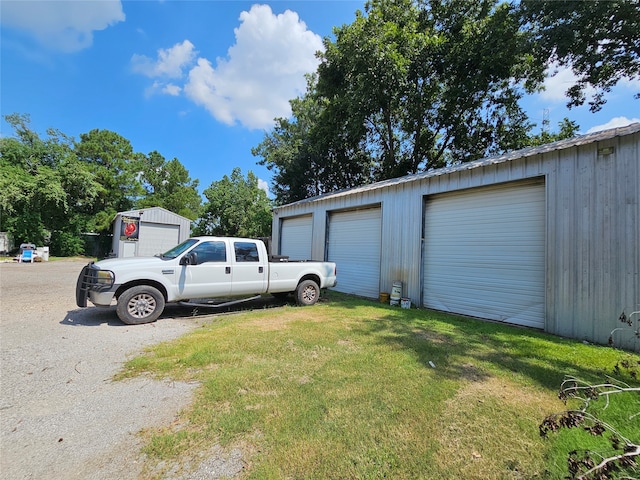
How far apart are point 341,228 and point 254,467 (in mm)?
10078

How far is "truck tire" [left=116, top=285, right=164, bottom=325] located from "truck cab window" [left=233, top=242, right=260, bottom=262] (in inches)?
76.4

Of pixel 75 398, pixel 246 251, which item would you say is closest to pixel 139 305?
pixel 246 251

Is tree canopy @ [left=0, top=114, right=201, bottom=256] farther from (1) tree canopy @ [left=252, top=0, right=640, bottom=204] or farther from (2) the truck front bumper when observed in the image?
(2) the truck front bumper

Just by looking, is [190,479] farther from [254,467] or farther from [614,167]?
[614,167]

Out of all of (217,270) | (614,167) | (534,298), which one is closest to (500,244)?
(534,298)

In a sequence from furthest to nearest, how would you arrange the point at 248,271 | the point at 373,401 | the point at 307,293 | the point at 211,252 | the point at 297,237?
1. the point at 297,237
2. the point at 307,293
3. the point at 248,271
4. the point at 211,252
5. the point at 373,401

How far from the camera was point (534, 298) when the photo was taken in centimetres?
657

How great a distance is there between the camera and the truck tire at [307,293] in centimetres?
835

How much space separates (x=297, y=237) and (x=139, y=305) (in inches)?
347

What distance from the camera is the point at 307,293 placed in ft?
28.0

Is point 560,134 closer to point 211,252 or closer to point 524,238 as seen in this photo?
point 524,238

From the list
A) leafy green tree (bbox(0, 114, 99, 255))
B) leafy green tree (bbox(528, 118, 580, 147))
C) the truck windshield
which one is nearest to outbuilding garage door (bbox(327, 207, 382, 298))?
the truck windshield

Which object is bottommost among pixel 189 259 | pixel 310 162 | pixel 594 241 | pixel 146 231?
pixel 189 259

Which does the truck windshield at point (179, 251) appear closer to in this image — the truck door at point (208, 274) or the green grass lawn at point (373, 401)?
the truck door at point (208, 274)
